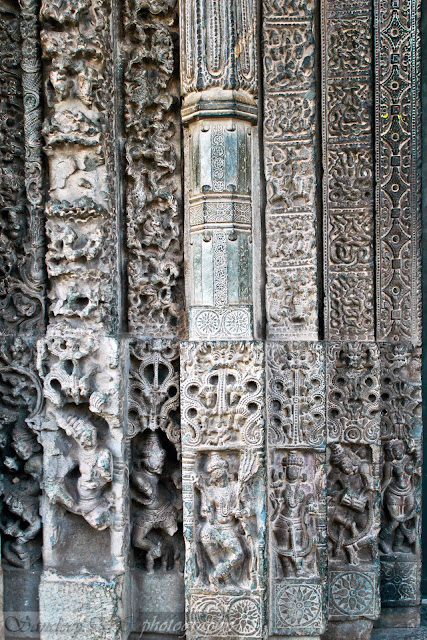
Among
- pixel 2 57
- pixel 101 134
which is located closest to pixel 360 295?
pixel 101 134

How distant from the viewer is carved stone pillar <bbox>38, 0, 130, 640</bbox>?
11.5 ft

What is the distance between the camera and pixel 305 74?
375 cm

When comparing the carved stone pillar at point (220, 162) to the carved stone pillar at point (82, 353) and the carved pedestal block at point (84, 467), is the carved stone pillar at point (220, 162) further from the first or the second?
the carved pedestal block at point (84, 467)

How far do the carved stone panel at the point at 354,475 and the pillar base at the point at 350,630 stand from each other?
0.04 m

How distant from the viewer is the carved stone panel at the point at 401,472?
159 inches

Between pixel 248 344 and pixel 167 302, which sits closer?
pixel 248 344

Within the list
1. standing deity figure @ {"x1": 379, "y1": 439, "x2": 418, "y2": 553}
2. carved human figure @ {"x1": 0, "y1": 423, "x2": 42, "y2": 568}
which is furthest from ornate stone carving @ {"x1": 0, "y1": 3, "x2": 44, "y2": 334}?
standing deity figure @ {"x1": 379, "y1": 439, "x2": 418, "y2": 553}

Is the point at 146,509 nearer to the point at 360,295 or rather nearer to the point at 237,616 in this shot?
the point at 237,616

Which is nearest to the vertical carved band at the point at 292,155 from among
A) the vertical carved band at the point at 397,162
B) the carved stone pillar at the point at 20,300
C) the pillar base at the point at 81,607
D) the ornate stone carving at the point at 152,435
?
the vertical carved band at the point at 397,162

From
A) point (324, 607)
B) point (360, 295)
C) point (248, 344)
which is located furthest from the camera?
point (360, 295)

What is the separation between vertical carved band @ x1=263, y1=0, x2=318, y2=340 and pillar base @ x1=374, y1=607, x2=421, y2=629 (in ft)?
6.56

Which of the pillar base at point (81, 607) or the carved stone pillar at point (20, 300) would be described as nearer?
the pillar base at point (81, 607)

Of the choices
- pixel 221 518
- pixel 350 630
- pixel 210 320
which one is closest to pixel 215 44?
pixel 210 320

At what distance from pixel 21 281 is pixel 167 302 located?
3.06 feet
